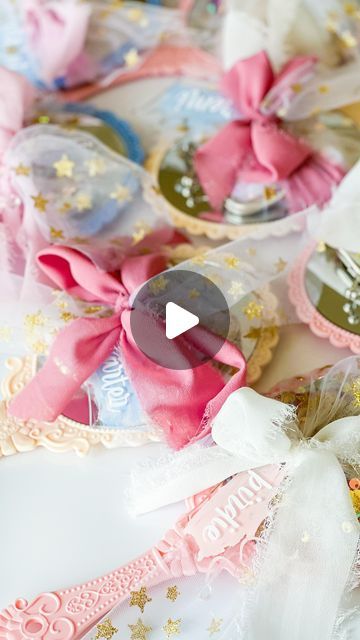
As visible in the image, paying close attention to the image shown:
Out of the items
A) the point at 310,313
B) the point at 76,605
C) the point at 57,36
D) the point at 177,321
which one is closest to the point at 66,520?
the point at 76,605

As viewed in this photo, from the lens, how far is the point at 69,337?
0.77 m

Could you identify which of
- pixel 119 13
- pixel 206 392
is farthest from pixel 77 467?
pixel 119 13

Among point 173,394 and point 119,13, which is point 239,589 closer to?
point 173,394

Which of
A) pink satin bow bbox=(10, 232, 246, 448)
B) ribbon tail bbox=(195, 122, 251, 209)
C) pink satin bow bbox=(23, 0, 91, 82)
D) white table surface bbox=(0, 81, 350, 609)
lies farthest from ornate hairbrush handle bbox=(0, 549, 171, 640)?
pink satin bow bbox=(23, 0, 91, 82)

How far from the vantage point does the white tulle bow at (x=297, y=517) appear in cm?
62

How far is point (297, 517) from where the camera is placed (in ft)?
2.12

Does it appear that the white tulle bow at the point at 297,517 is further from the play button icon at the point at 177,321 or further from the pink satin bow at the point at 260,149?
the pink satin bow at the point at 260,149

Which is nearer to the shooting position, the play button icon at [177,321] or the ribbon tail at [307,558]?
the ribbon tail at [307,558]

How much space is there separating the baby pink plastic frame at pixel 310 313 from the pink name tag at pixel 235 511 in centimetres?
19

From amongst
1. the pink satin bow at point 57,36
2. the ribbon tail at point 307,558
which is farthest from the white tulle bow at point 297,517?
the pink satin bow at point 57,36

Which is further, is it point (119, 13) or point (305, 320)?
point (119, 13)

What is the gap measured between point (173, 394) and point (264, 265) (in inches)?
9.0

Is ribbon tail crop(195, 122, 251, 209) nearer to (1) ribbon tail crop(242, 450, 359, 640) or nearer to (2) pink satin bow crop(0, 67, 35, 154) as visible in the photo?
(2) pink satin bow crop(0, 67, 35, 154)

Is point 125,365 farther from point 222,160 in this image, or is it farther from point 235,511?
point 222,160
